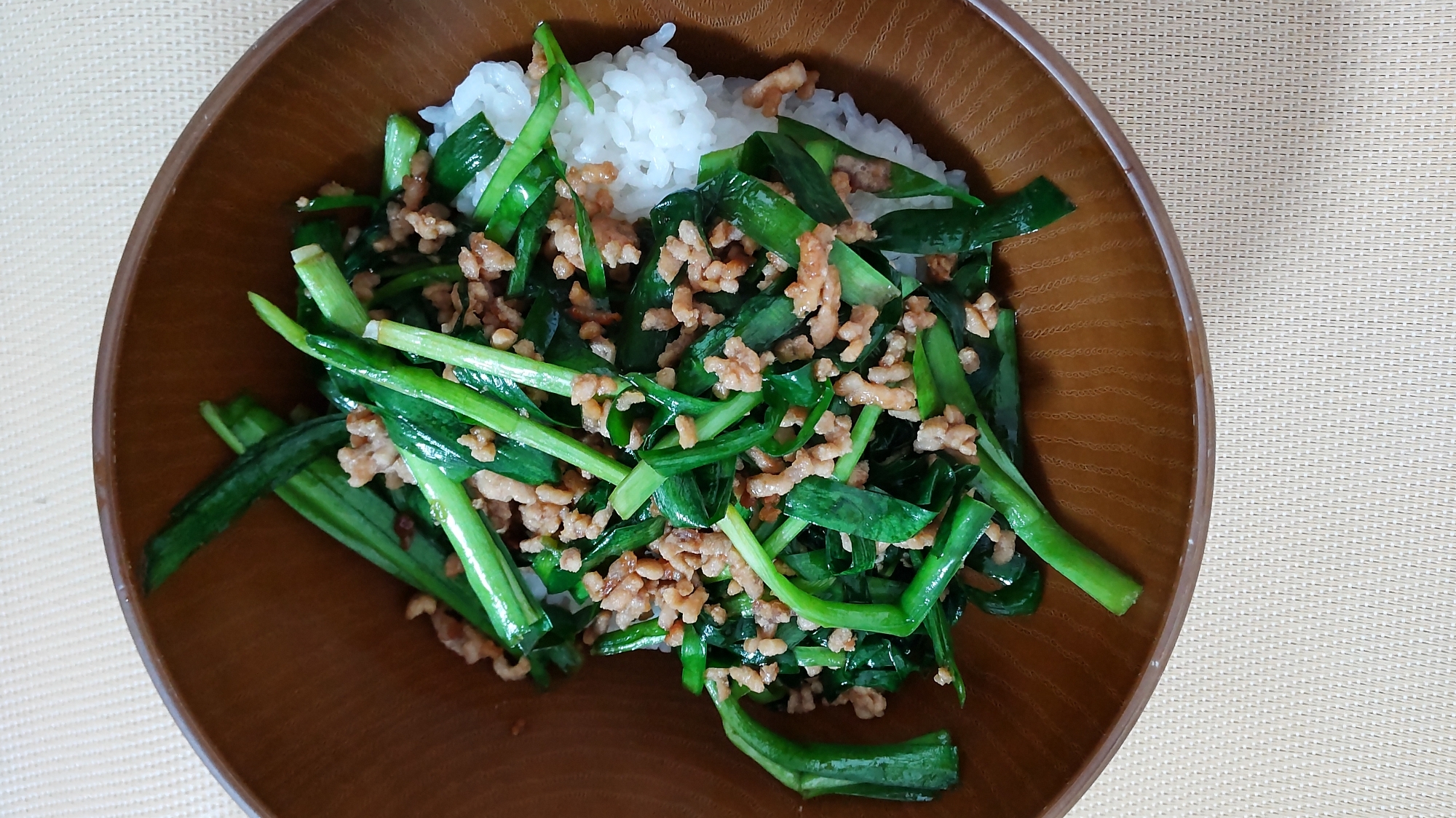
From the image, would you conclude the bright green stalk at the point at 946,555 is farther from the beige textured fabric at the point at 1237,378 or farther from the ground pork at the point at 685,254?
the beige textured fabric at the point at 1237,378

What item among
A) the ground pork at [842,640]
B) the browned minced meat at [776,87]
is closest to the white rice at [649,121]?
the browned minced meat at [776,87]

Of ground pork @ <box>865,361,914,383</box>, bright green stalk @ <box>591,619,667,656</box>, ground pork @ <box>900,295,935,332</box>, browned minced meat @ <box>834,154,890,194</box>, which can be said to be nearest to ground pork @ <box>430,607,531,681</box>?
bright green stalk @ <box>591,619,667,656</box>

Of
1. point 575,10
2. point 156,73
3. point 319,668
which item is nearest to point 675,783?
point 319,668

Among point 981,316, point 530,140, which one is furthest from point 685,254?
point 981,316

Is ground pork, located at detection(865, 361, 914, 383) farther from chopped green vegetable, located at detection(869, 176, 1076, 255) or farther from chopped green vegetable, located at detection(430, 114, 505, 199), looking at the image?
chopped green vegetable, located at detection(430, 114, 505, 199)

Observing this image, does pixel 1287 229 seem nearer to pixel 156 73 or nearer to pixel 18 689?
pixel 156 73

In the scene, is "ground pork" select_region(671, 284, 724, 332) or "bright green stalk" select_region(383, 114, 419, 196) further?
"bright green stalk" select_region(383, 114, 419, 196)
